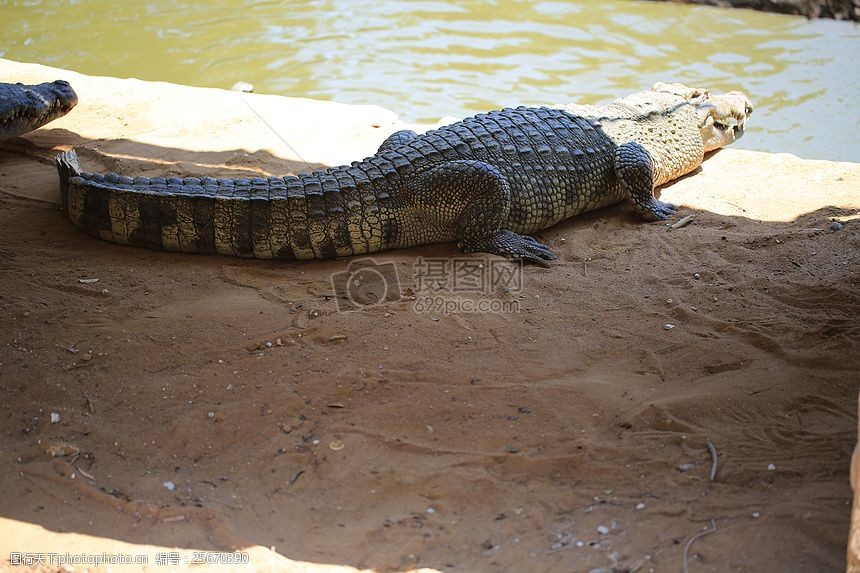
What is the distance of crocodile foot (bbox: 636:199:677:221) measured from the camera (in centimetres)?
619

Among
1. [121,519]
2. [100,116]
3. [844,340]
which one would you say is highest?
[100,116]

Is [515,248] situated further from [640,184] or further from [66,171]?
[66,171]

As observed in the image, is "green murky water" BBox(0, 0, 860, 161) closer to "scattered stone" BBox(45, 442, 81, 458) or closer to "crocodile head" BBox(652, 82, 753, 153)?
"crocodile head" BBox(652, 82, 753, 153)

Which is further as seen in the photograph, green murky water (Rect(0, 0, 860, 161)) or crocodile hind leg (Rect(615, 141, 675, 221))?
green murky water (Rect(0, 0, 860, 161))

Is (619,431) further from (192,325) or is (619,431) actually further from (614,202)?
(614,202)

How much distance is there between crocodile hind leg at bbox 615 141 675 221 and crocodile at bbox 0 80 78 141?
5.34 m

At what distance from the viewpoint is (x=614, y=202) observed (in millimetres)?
6523

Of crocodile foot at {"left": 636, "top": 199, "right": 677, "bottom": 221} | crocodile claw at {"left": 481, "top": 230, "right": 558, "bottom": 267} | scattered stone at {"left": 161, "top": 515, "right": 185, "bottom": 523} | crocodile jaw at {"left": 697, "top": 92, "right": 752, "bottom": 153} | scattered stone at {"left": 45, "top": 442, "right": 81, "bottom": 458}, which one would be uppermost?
crocodile jaw at {"left": 697, "top": 92, "right": 752, "bottom": 153}

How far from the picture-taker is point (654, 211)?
6.21 m

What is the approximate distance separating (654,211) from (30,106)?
18.9ft

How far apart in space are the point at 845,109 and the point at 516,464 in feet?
27.0

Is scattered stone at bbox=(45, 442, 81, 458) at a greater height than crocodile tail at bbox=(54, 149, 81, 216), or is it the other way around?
crocodile tail at bbox=(54, 149, 81, 216)

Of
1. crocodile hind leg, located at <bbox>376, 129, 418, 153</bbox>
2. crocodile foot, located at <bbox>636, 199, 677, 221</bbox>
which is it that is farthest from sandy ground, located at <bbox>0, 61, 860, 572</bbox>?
crocodile hind leg, located at <bbox>376, 129, 418, 153</bbox>

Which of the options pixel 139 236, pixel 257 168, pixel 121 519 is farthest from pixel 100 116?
pixel 121 519
